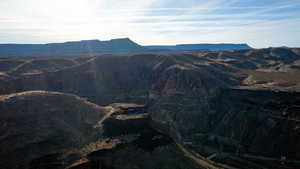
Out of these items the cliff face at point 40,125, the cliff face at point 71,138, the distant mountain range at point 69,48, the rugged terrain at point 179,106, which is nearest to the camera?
the cliff face at point 71,138

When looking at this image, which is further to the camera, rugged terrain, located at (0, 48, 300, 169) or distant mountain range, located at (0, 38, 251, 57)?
distant mountain range, located at (0, 38, 251, 57)

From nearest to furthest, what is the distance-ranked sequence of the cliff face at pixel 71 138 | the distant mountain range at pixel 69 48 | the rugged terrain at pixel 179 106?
the cliff face at pixel 71 138 → the rugged terrain at pixel 179 106 → the distant mountain range at pixel 69 48

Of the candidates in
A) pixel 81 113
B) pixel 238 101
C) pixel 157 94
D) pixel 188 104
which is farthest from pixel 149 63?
pixel 81 113

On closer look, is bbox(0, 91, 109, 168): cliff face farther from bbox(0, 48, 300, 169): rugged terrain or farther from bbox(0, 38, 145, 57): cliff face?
bbox(0, 38, 145, 57): cliff face

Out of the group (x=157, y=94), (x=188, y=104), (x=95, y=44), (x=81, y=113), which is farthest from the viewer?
(x=95, y=44)

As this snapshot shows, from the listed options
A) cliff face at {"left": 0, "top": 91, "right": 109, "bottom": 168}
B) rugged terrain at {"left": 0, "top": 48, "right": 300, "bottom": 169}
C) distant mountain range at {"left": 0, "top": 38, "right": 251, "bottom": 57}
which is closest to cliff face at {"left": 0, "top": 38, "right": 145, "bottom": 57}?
distant mountain range at {"left": 0, "top": 38, "right": 251, "bottom": 57}

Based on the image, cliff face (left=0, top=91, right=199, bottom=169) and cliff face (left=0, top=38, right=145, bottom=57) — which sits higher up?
cliff face (left=0, top=38, right=145, bottom=57)

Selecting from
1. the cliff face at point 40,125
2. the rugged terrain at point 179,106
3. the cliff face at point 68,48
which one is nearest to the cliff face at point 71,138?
the cliff face at point 40,125

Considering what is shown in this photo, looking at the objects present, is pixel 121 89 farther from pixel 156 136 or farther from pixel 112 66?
pixel 156 136

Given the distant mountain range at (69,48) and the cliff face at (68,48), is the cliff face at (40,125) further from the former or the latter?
the cliff face at (68,48)
